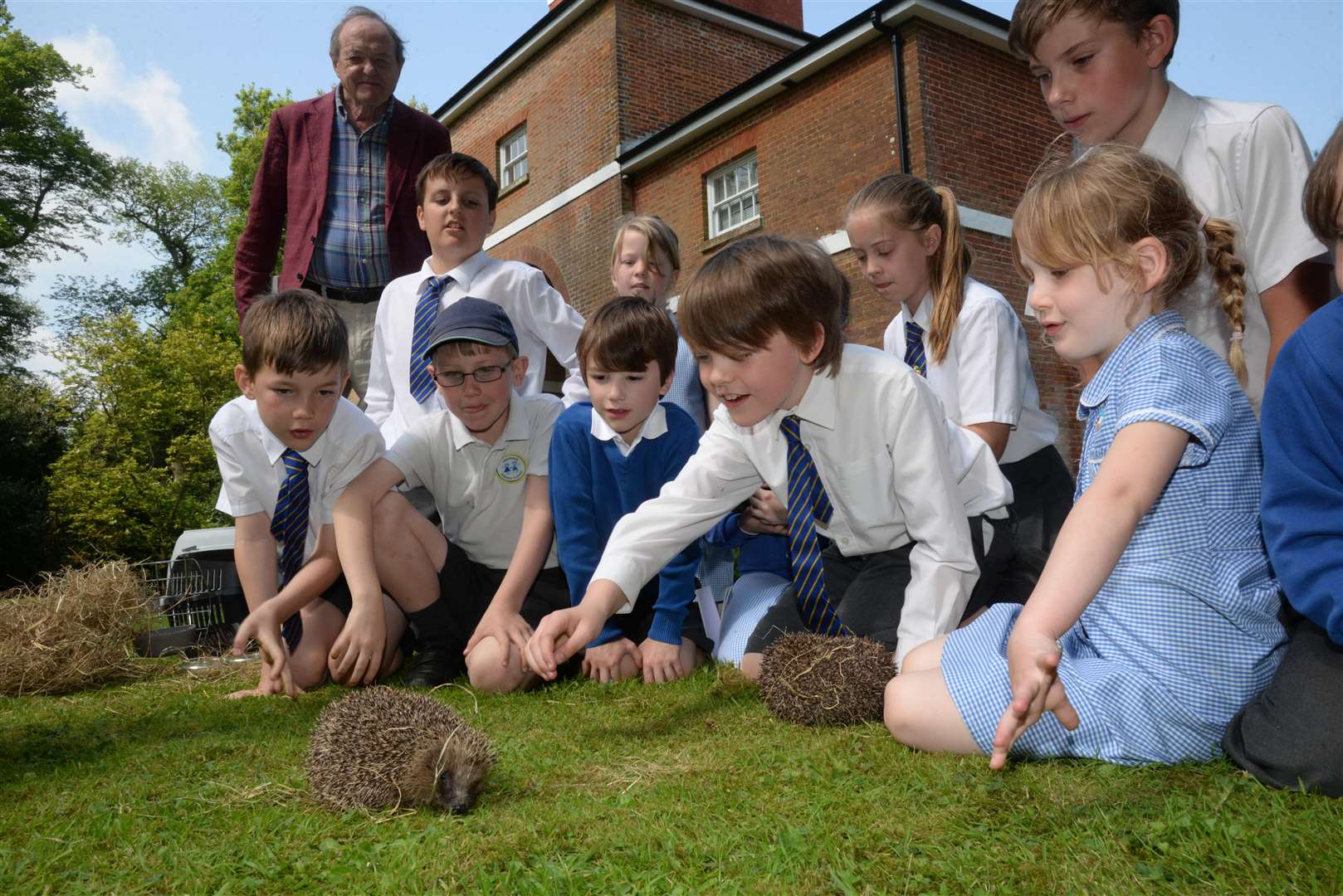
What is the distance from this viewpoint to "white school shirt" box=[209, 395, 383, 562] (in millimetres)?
5012

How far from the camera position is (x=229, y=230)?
37344 millimetres

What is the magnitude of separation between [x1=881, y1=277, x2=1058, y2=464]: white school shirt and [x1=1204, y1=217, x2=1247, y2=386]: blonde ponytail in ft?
5.72

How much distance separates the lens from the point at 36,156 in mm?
35344

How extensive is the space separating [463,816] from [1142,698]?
1938 millimetres

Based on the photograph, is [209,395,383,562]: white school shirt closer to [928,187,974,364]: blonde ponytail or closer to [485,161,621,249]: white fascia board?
[928,187,974,364]: blonde ponytail

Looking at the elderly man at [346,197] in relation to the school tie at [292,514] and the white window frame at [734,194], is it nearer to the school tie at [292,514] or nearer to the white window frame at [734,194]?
the school tie at [292,514]

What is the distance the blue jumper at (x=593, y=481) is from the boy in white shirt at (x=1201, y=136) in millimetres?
2422

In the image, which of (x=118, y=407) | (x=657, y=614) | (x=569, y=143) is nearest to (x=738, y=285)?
(x=657, y=614)

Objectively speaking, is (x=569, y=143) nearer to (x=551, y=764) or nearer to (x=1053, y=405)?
(x=1053, y=405)

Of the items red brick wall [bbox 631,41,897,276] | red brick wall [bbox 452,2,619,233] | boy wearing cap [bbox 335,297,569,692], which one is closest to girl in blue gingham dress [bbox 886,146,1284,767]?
boy wearing cap [bbox 335,297,569,692]

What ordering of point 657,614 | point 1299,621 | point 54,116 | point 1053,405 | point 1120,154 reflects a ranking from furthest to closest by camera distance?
point 54,116, point 1053,405, point 657,614, point 1120,154, point 1299,621

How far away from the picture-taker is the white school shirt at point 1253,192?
3.61 meters

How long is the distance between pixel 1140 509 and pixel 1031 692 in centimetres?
67

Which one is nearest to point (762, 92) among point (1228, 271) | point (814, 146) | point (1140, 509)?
point (814, 146)
